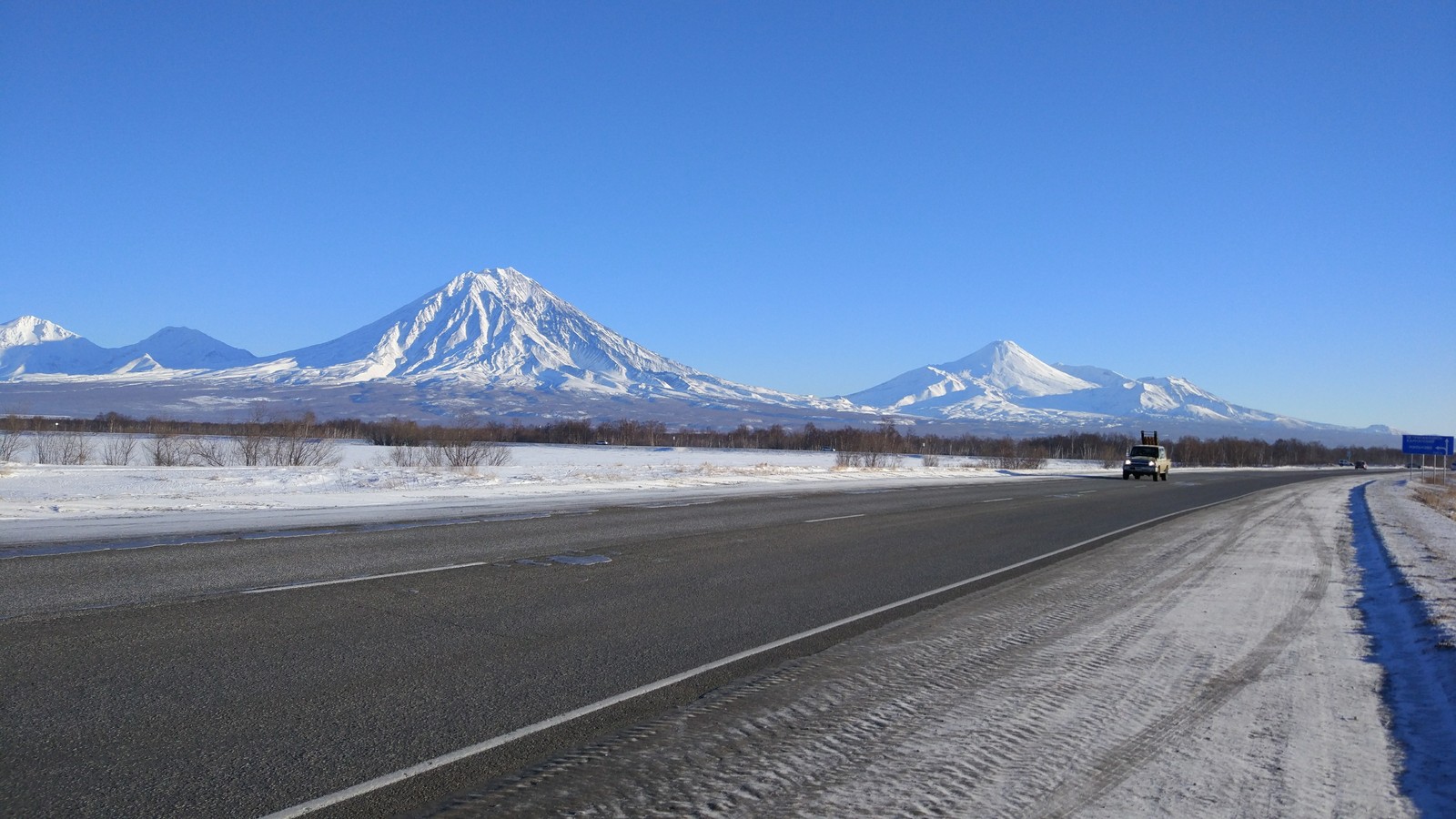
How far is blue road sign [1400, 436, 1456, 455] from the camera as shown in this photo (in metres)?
54.6

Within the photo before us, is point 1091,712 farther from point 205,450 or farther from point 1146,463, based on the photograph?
point 1146,463

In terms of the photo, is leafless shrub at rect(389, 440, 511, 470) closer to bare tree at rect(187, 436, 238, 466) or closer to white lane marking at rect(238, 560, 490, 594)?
bare tree at rect(187, 436, 238, 466)

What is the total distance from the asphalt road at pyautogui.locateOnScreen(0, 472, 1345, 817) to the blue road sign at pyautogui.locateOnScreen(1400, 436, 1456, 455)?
57873 mm

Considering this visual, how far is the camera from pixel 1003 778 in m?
4.31

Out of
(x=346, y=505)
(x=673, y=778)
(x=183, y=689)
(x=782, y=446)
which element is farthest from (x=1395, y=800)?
(x=782, y=446)

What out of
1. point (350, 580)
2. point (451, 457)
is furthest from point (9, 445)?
point (350, 580)

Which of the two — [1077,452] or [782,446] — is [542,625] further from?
[1077,452]

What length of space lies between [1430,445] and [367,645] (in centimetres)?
6962

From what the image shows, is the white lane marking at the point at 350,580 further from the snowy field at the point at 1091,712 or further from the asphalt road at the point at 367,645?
the snowy field at the point at 1091,712

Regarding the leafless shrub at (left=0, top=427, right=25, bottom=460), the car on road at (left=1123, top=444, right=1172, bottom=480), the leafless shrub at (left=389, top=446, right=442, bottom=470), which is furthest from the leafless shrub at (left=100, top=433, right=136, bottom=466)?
the car on road at (left=1123, top=444, right=1172, bottom=480)

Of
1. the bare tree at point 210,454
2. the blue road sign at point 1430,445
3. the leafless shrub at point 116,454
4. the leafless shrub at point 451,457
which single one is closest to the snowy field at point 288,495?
the leafless shrub at point 451,457

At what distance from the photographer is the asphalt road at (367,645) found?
4.18m

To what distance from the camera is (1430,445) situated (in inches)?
2233

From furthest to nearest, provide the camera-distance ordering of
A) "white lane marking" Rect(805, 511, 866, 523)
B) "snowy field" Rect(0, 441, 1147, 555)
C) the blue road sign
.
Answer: the blue road sign
"white lane marking" Rect(805, 511, 866, 523)
"snowy field" Rect(0, 441, 1147, 555)
